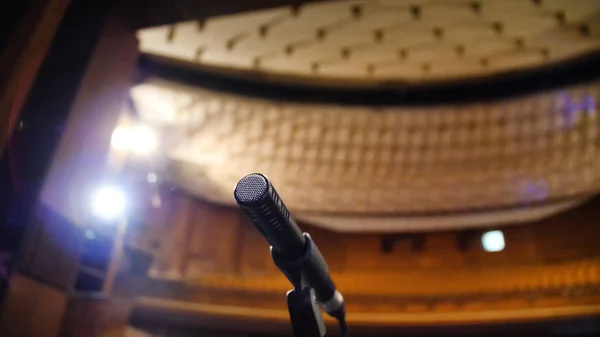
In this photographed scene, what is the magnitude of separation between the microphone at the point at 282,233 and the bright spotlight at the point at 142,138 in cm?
251

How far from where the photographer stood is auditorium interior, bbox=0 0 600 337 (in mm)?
2537

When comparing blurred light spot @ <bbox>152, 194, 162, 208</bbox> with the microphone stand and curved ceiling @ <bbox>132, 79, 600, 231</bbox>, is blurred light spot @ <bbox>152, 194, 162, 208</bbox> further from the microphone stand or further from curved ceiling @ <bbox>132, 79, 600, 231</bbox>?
the microphone stand

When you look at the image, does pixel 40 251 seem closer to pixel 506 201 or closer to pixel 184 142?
pixel 184 142

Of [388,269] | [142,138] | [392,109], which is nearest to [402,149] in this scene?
[392,109]

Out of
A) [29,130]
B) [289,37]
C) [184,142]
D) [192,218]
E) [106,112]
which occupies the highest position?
[289,37]

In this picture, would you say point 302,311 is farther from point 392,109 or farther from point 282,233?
point 392,109

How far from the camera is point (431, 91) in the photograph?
3.07 meters

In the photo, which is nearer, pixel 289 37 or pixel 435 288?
pixel 289 37

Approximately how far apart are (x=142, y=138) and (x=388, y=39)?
5.59ft

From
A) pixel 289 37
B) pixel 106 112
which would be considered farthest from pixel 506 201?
pixel 106 112

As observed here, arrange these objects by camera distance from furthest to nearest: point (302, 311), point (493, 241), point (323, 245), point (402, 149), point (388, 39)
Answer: point (323, 245)
point (493, 241)
point (402, 149)
point (388, 39)
point (302, 311)

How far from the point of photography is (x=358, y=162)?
10.7 ft

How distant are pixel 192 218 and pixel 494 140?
225cm

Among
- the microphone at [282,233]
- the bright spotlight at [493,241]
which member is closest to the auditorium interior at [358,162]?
the bright spotlight at [493,241]
